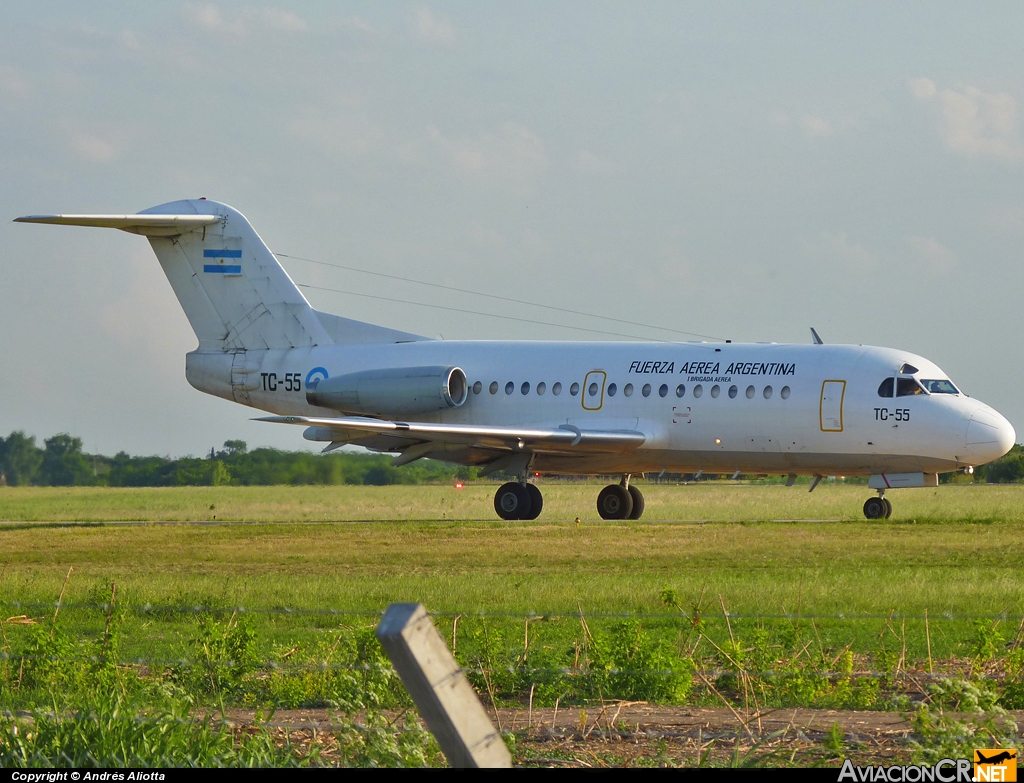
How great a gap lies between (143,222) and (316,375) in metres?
5.23

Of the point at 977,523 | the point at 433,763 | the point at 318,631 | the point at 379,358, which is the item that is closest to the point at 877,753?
the point at 433,763

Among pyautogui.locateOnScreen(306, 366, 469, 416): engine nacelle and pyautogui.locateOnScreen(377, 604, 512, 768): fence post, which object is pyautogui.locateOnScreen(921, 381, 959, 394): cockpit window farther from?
pyautogui.locateOnScreen(377, 604, 512, 768): fence post

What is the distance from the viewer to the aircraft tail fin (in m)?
33.1

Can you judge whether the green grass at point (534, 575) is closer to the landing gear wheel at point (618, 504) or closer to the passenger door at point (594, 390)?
the landing gear wheel at point (618, 504)

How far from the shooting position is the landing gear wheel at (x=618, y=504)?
1194 inches

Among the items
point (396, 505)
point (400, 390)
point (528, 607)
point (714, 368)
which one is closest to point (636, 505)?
point (714, 368)

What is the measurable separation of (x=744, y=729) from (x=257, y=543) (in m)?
15.0

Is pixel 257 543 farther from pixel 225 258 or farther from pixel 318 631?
pixel 225 258

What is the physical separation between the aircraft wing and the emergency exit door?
3.72 m

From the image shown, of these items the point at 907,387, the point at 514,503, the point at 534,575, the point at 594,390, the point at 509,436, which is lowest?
the point at 534,575

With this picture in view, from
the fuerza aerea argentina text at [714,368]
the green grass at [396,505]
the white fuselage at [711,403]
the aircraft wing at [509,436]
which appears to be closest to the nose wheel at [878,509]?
the green grass at [396,505]

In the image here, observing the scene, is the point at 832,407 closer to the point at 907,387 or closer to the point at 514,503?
the point at 907,387

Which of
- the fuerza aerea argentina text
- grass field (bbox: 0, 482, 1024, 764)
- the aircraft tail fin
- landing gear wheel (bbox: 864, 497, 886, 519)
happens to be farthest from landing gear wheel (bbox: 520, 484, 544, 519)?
landing gear wheel (bbox: 864, 497, 886, 519)

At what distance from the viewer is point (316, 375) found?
106 ft
